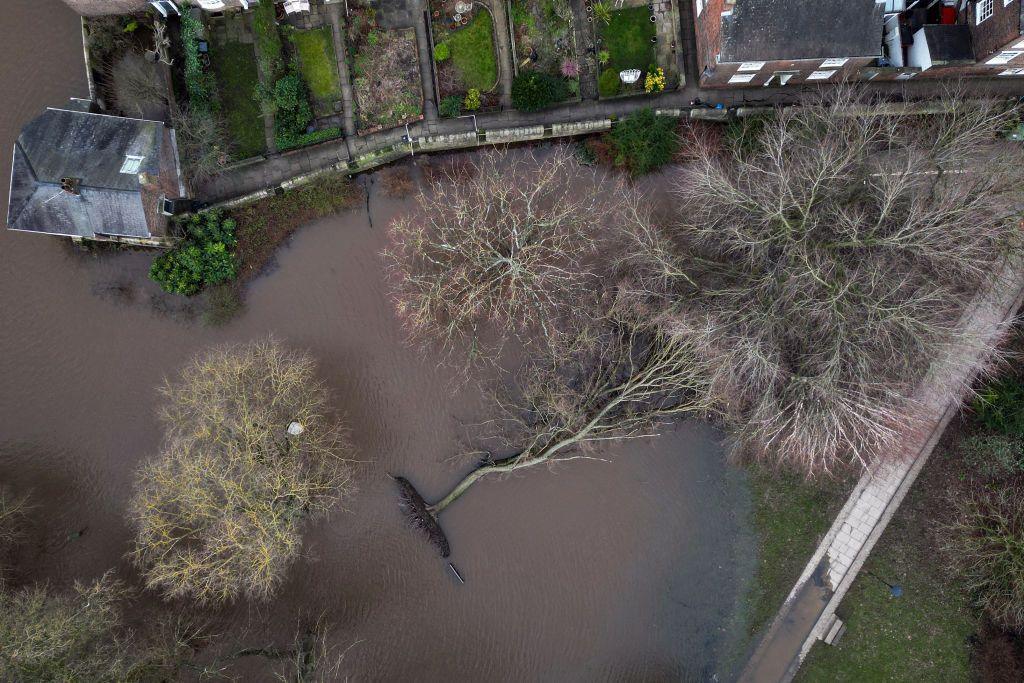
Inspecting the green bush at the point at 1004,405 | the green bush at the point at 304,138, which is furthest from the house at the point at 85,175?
the green bush at the point at 1004,405

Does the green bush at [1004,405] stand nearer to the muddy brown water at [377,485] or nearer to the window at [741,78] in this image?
the muddy brown water at [377,485]

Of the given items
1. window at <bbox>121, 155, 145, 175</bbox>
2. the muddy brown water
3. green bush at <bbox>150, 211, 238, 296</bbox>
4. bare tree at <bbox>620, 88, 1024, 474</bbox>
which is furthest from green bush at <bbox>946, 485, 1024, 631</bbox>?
window at <bbox>121, 155, 145, 175</bbox>

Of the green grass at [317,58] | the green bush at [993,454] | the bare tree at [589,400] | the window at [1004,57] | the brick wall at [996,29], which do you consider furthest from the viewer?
the green grass at [317,58]

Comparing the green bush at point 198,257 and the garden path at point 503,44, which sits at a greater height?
the garden path at point 503,44

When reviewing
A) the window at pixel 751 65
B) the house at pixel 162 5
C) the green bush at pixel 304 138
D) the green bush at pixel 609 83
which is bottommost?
the green bush at pixel 304 138

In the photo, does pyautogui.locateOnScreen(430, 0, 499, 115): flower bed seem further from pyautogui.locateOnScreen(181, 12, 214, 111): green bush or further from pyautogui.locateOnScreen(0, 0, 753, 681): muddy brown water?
pyautogui.locateOnScreen(181, 12, 214, 111): green bush

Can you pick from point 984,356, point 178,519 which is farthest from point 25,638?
point 984,356

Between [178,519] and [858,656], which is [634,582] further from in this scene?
[178,519]
